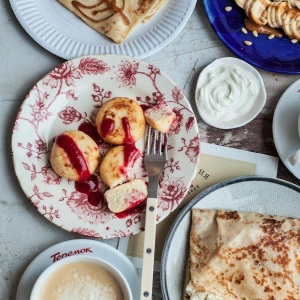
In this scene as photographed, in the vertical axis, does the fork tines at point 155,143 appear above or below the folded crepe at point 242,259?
above

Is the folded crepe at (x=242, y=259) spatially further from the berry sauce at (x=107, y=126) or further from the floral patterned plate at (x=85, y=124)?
the berry sauce at (x=107, y=126)

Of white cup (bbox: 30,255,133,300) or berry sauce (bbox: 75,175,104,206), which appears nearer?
white cup (bbox: 30,255,133,300)

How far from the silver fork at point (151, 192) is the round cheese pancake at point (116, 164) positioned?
57mm

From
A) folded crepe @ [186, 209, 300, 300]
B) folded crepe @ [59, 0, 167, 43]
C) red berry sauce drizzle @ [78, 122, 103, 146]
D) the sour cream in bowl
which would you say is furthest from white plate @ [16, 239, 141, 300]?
folded crepe @ [59, 0, 167, 43]

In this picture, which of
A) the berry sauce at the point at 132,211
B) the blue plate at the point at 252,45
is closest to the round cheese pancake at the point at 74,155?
the berry sauce at the point at 132,211

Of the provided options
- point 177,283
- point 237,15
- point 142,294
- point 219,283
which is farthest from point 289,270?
point 237,15

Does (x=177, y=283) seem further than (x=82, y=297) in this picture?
Yes

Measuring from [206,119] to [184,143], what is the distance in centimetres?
11

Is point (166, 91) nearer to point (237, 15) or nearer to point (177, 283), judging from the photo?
point (237, 15)

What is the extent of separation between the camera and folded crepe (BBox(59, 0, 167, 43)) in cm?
168

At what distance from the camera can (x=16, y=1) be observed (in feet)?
5.50

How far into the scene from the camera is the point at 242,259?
1639 mm

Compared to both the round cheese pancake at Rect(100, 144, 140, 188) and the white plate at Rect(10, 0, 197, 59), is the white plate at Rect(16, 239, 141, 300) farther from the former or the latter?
the white plate at Rect(10, 0, 197, 59)

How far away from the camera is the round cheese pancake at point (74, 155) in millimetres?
1597
